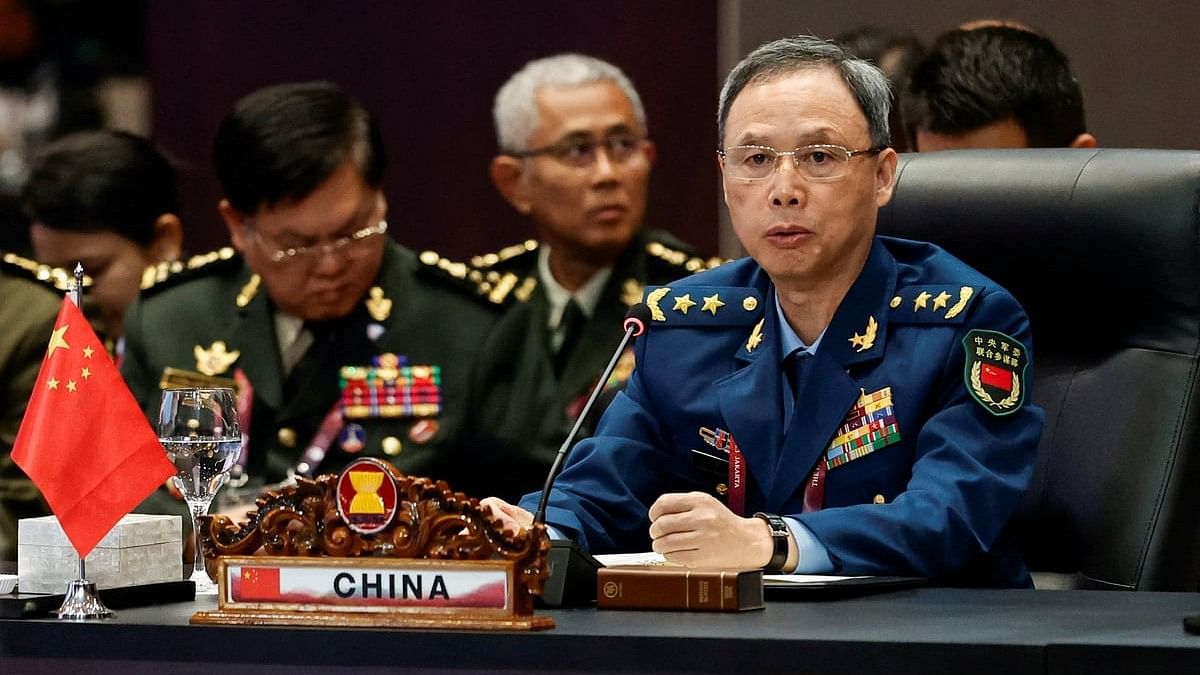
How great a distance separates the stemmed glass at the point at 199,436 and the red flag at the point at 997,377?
2.81 ft

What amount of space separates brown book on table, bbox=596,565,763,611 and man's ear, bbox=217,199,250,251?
8.11 ft

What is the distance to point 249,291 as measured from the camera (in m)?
3.96

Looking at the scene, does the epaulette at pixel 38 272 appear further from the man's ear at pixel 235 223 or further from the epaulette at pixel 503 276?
the epaulette at pixel 503 276

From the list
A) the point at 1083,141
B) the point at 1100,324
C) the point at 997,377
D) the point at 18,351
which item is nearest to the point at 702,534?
the point at 997,377

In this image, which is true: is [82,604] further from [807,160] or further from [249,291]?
[249,291]

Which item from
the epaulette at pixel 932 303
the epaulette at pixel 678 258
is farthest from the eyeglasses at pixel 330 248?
the epaulette at pixel 932 303

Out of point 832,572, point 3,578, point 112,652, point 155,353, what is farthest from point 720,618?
point 155,353

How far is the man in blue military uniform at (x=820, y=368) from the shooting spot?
208 cm

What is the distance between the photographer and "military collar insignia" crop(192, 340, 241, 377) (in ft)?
12.7

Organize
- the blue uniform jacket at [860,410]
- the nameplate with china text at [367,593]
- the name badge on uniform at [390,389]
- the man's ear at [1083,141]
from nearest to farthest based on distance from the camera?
the nameplate with china text at [367,593] < the blue uniform jacket at [860,410] < the man's ear at [1083,141] < the name badge on uniform at [390,389]

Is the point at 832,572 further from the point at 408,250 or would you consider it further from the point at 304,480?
the point at 408,250

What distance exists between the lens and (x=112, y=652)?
1579 mm

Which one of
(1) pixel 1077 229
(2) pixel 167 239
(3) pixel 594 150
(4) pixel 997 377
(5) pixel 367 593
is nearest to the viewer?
(5) pixel 367 593

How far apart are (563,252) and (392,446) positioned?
1.82 feet
